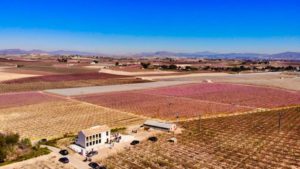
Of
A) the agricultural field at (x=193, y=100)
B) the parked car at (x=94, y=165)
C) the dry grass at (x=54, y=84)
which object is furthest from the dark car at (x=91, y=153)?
the dry grass at (x=54, y=84)

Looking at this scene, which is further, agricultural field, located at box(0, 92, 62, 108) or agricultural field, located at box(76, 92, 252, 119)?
agricultural field, located at box(0, 92, 62, 108)

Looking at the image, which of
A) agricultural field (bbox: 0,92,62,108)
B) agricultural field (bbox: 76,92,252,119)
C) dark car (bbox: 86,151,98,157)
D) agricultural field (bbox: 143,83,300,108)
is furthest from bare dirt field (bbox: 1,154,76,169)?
agricultural field (bbox: 143,83,300,108)

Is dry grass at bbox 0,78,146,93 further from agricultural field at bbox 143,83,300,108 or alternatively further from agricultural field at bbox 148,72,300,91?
agricultural field at bbox 143,83,300,108

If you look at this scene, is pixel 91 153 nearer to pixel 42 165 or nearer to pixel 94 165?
pixel 94 165

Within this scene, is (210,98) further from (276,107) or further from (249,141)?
(249,141)

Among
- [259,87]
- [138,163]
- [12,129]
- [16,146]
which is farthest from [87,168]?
[259,87]

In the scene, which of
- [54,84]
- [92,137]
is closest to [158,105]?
[92,137]

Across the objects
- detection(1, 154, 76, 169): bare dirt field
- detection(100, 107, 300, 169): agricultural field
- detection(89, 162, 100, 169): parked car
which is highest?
detection(100, 107, 300, 169): agricultural field
